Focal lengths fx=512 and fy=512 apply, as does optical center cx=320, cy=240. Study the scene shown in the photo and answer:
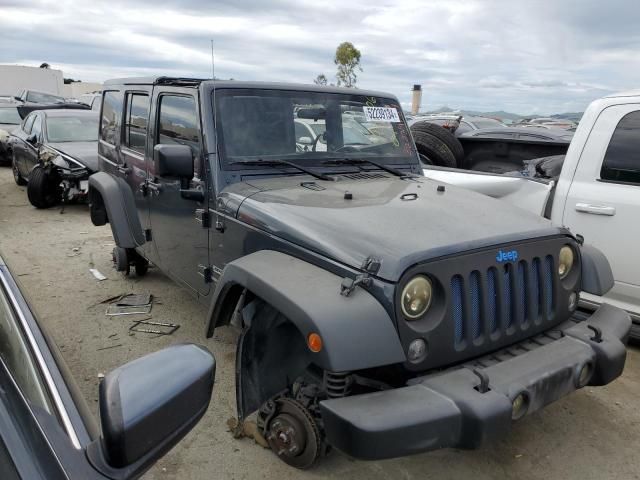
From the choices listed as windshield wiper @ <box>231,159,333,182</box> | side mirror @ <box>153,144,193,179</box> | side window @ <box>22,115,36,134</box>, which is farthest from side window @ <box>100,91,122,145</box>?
side window @ <box>22,115,36,134</box>

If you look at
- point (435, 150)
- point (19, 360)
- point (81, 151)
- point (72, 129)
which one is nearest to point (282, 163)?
point (19, 360)

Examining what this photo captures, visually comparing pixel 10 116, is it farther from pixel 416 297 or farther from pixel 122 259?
pixel 416 297

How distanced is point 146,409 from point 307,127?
8.81 feet

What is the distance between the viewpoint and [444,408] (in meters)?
1.96

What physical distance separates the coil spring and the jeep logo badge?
91 cm

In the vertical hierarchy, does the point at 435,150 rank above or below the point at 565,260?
above

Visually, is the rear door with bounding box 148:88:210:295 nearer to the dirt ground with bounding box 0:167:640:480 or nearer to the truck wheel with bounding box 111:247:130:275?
the dirt ground with bounding box 0:167:640:480

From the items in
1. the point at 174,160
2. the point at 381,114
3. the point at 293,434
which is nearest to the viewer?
the point at 293,434

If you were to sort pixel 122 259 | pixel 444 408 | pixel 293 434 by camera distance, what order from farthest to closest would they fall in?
pixel 122 259, pixel 293 434, pixel 444 408

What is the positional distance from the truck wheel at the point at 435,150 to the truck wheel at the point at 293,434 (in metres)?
4.06

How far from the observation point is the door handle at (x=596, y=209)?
146 inches

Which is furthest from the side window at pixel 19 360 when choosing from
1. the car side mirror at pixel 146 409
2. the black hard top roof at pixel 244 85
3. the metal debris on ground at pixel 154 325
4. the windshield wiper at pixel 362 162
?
the metal debris on ground at pixel 154 325

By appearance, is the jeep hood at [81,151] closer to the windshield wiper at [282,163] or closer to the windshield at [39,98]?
the windshield wiper at [282,163]

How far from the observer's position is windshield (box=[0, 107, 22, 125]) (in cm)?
Answer: 1456
